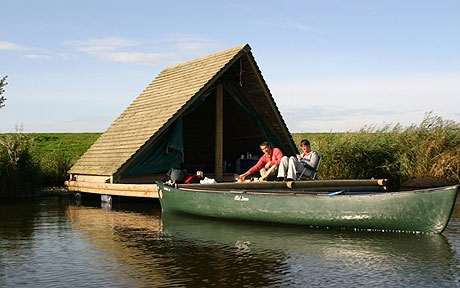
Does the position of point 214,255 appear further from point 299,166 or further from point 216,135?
point 216,135

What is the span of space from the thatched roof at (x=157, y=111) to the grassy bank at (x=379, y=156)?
2.29m

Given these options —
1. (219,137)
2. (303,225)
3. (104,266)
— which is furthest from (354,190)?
(104,266)

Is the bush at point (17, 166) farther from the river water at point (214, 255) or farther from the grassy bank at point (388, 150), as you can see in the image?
the grassy bank at point (388, 150)

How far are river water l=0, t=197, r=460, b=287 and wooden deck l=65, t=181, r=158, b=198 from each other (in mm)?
2567

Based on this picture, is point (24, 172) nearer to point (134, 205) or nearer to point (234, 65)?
point (134, 205)

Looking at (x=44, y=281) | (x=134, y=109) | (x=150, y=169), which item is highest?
(x=134, y=109)

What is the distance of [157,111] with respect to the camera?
2119cm

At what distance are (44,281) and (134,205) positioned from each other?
11925mm

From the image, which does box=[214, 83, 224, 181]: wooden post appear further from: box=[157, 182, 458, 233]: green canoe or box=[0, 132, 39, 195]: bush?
box=[0, 132, 39, 195]: bush

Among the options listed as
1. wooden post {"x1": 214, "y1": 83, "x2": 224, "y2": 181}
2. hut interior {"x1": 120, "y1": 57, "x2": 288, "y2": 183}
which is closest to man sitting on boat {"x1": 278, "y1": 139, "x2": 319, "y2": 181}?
hut interior {"x1": 120, "y1": 57, "x2": 288, "y2": 183}

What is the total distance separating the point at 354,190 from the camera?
1655 cm

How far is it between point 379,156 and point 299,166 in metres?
10.4

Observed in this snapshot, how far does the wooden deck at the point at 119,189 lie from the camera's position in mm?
18541

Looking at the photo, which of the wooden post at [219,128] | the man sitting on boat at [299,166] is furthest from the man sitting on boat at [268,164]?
the wooden post at [219,128]
